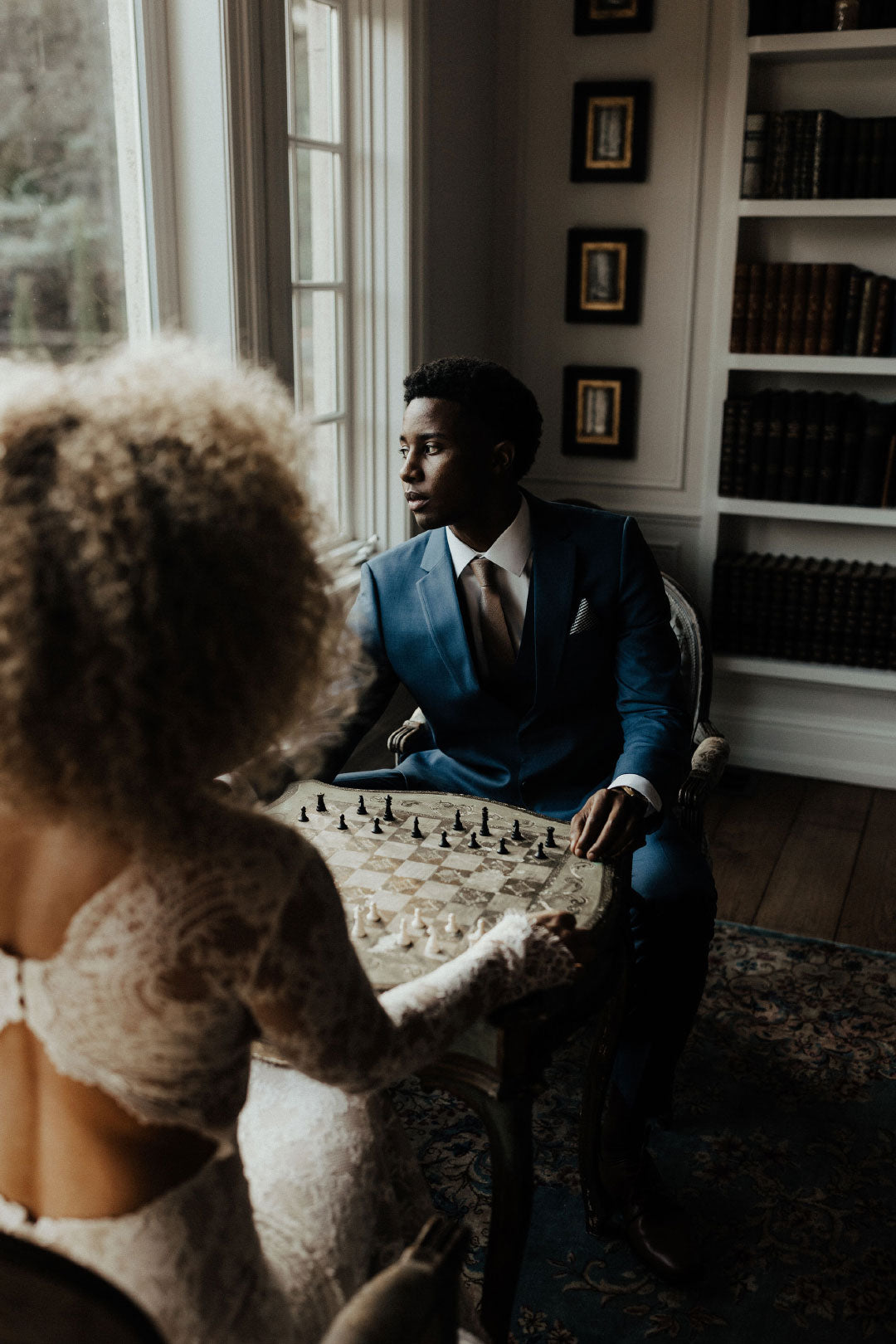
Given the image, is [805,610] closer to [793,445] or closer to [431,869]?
[793,445]

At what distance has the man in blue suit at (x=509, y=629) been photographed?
1.99 m

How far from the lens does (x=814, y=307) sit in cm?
327

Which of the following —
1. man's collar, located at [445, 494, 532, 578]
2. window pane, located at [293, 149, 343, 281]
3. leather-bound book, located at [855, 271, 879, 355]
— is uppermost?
window pane, located at [293, 149, 343, 281]

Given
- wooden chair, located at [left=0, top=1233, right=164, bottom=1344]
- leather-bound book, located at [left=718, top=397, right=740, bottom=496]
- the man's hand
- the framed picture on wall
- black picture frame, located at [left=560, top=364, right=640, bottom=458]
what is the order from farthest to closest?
black picture frame, located at [left=560, top=364, right=640, bottom=458]
the framed picture on wall
leather-bound book, located at [left=718, top=397, right=740, bottom=496]
the man's hand
wooden chair, located at [left=0, top=1233, right=164, bottom=1344]

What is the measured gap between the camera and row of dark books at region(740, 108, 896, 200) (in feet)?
10.2

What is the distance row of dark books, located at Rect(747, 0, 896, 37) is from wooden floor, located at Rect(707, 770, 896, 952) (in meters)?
2.09

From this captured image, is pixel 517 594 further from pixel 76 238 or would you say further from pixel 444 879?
pixel 76 238

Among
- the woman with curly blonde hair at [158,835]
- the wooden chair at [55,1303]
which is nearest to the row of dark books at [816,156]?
the woman with curly blonde hair at [158,835]

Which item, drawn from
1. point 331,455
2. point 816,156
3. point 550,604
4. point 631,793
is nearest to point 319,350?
point 331,455

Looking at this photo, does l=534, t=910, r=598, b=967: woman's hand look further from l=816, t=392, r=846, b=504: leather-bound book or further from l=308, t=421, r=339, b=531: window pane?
l=816, t=392, r=846, b=504: leather-bound book

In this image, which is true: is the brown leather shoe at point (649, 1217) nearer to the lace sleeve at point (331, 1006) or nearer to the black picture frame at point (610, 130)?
the lace sleeve at point (331, 1006)

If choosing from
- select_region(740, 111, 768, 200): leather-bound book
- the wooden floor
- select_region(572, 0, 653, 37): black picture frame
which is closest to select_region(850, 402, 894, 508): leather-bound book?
select_region(740, 111, 768, 200): leather-bound book

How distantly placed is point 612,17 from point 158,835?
3.29m

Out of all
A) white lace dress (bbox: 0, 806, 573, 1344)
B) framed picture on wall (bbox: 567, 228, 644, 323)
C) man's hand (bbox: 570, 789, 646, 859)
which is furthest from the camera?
framed picture on wall (bbox: 567, 228, 644, 323)
